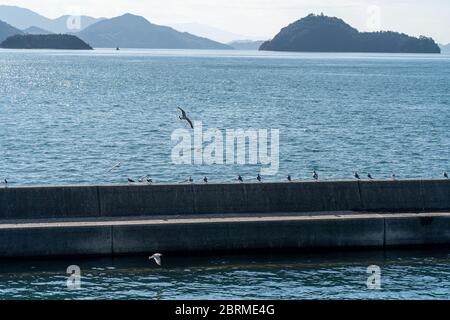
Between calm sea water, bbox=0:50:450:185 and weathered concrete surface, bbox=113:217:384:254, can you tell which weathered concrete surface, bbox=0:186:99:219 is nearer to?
weathered concrete surface, bbox=113:217:384:254

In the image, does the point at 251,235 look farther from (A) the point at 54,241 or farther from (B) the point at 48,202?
(B) the point at 48,202

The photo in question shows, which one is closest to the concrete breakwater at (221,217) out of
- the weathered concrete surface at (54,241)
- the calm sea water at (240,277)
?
the weathered concrete surface at (54,241)

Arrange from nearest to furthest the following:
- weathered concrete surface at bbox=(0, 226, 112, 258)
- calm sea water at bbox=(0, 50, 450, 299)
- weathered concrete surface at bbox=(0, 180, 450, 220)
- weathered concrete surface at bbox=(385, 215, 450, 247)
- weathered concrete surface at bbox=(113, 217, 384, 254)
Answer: calm sea water at bbox=(0, 50, 450, 299)
weathered concrete surface at bbox=(0, 226, 112, 258)
weathered concrete surface at bbox=(113, 217, 384, 254)
weathered concrete surface at bbox=(385, 215, 450, 247)
weathered concrete surface at bbox=(0, 180, 450, 220)

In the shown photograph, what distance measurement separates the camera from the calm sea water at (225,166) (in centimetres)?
3181

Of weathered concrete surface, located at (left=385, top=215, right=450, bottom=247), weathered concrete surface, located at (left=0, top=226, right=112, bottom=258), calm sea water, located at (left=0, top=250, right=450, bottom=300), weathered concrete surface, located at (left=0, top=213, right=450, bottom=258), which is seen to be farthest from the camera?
weathered concrete surface, located at (left=385, top=215, right=450, bottom=247)

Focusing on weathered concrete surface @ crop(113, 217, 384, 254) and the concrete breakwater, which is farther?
weathered concrete surface @ crop(113, 217, 384, 254)

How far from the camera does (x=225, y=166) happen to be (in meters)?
62.9

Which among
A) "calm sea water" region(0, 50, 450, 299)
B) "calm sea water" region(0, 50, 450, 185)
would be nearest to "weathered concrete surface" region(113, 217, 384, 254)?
"calm sea water" region(0, 50, 450, 299)

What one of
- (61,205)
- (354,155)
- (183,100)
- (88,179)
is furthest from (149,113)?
(61,205)

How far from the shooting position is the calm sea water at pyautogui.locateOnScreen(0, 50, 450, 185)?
203 feet

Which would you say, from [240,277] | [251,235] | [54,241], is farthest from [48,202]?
[240,277]

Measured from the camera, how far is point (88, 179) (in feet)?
186

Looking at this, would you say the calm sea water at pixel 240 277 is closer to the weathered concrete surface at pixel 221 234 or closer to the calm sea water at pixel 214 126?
the weathered concrete surface at pixel 221 234

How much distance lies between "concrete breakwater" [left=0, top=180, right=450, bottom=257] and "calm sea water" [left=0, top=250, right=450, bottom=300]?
670 mm
